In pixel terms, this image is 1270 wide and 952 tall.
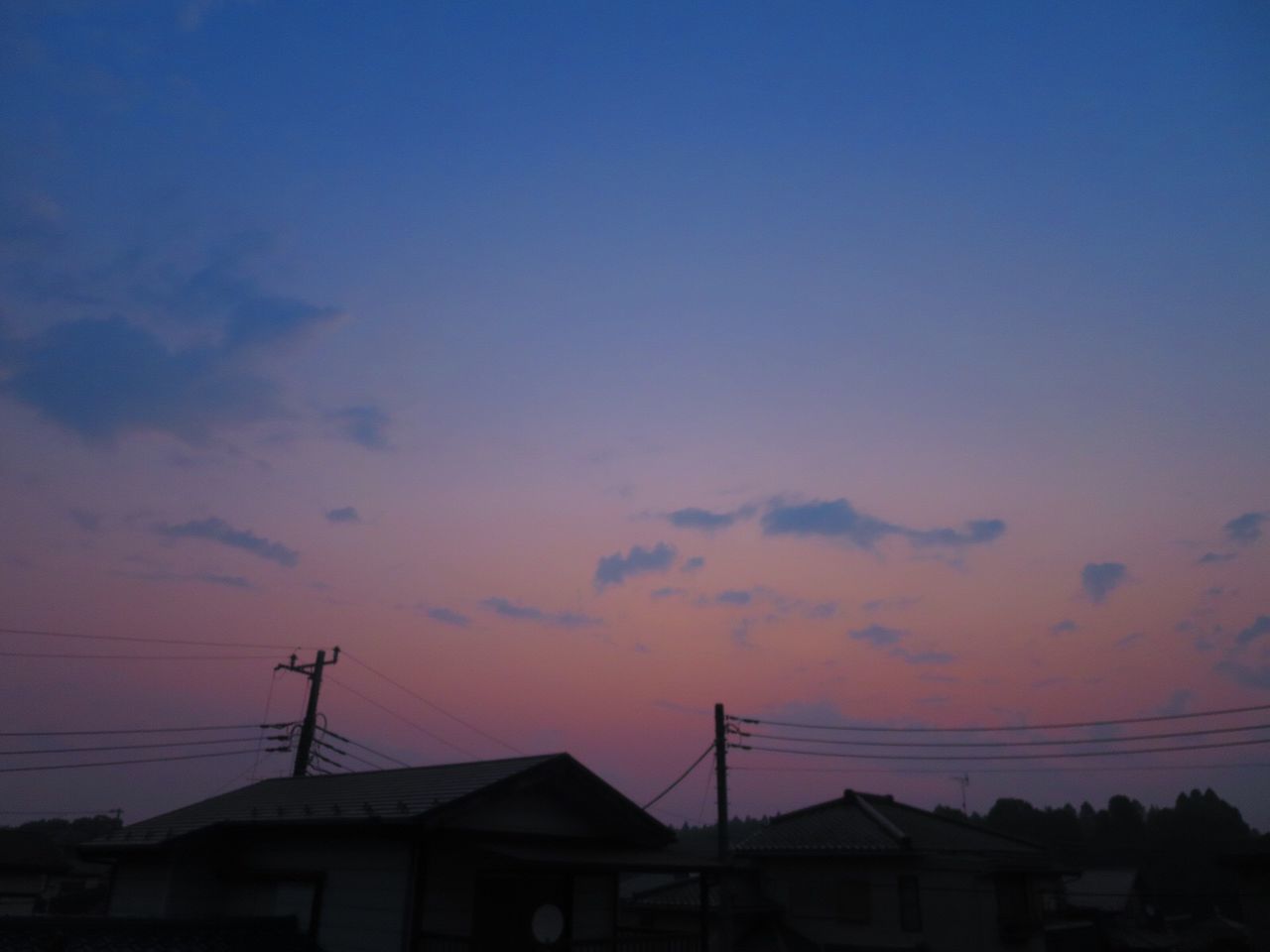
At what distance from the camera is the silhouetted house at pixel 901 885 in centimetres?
2741

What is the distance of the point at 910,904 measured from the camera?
27688 millimetres

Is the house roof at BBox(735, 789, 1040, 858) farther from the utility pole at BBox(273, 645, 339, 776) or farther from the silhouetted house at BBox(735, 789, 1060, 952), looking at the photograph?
the utility pole at BBox(273, 645, 339, 776)

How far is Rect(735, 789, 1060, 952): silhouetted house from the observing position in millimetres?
27406

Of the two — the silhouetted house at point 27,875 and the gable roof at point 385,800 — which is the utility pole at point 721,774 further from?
the silhouetted house at point 27,875

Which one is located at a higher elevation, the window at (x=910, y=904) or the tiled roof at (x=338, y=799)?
the tiled roof at (x=338, y=799)

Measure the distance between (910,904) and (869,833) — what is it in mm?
2600

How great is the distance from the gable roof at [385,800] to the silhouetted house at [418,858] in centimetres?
4

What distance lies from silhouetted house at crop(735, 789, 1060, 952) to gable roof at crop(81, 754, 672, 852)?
13532 millimetres

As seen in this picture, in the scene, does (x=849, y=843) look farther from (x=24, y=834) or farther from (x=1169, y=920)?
(x=1169, y=920)

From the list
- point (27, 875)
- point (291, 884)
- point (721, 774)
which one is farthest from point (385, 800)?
point (27, 875)

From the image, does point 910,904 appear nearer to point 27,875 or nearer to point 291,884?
point 291,884

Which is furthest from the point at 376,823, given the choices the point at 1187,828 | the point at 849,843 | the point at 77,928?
the point at 1187,828

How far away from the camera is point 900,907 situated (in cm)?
2762

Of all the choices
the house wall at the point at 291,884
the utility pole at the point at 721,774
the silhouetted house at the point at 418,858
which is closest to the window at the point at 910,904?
the utility pole at the point at 721,774
